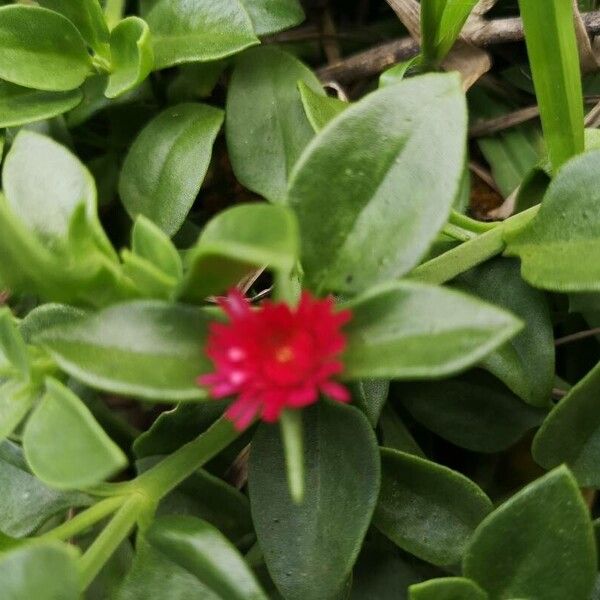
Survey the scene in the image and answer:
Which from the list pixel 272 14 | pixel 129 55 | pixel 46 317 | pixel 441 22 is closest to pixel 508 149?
pixel 441 22

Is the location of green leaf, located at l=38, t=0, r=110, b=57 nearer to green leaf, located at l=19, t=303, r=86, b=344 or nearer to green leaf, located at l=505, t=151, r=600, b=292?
green leaf, located at l=19, t=303, r=86, b=344

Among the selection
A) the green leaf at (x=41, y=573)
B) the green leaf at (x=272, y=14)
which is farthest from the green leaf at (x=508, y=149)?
the green leaf at (x=41, y=573)

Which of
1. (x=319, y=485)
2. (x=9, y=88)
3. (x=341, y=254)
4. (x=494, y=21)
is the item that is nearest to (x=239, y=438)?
(x=319, y=485)

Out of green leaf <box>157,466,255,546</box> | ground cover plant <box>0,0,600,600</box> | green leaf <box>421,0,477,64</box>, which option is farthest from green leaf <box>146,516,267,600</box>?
green leaf <box>421,0,477,64</box>

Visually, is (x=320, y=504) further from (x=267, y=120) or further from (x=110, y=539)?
(x=267, y=120)

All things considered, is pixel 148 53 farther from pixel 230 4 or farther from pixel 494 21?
pixel 494 21
